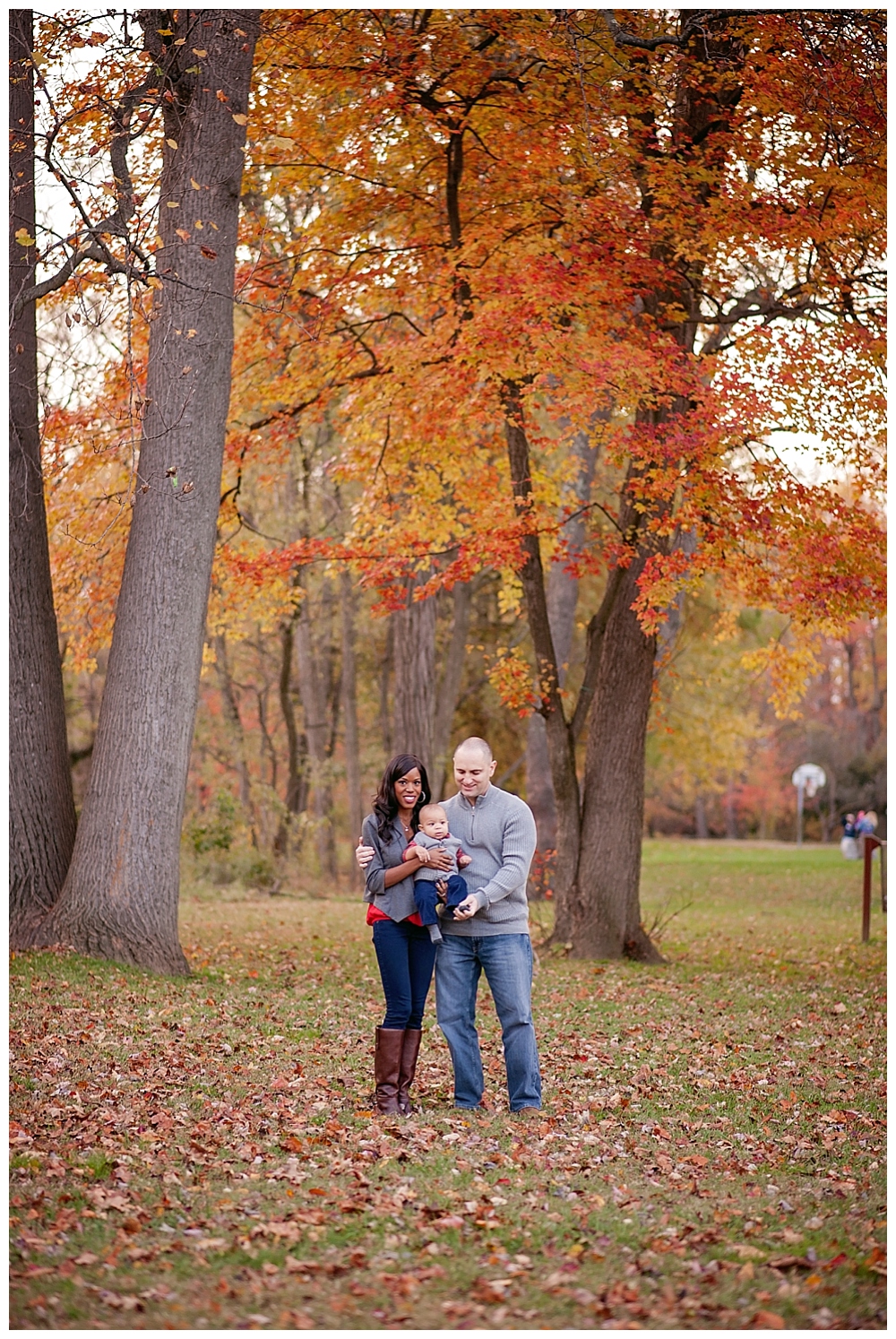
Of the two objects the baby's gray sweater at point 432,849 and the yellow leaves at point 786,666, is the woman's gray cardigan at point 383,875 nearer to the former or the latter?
the baby's gray sweater at point 432,849

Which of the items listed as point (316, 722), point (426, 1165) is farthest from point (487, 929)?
point (316, 722)

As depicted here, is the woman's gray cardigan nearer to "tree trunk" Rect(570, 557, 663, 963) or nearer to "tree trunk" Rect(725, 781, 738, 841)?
"tree trunk" Rect(570, 557, 663, 963)

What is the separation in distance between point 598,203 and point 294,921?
8.79 m

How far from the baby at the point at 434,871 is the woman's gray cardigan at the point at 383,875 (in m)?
0.04

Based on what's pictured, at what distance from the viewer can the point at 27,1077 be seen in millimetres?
6480

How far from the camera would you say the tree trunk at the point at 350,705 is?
954 inches

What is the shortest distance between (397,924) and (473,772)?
810 millimetres

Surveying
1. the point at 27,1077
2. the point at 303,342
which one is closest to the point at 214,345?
the point at 303,342

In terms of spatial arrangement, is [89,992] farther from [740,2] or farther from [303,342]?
[740,2]

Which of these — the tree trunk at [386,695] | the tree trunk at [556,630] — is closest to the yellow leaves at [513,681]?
the tree trunk at [556,630]

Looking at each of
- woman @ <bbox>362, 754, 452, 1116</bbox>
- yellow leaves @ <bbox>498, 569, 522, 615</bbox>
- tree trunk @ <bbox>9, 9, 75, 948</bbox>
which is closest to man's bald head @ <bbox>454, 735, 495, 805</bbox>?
woman @ <bbox>362, 754, 452, 1116</bbox>

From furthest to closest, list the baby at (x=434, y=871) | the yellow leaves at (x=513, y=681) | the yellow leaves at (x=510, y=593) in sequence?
the yellow leaves at (x=510, y=593) → the yellow leaves at (x=513, y=681) → the baby at (x=434, y=871)

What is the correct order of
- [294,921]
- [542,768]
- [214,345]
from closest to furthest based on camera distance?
[214,345] < [294,921] < [542,768]

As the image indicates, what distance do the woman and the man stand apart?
15 cm
